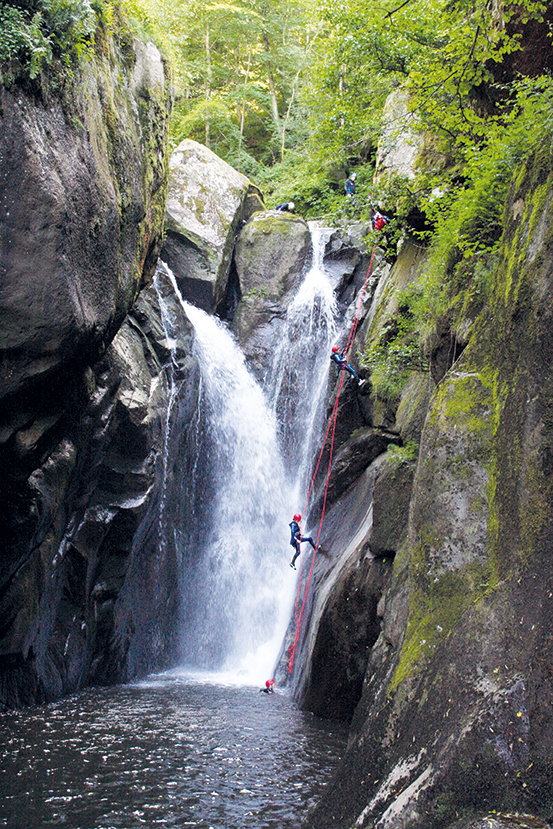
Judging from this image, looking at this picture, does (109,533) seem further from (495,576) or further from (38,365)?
(495,576)

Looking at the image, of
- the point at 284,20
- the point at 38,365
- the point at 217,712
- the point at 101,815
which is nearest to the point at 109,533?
the point at 217,712

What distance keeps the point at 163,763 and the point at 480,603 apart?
4493 mm

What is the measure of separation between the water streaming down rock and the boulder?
9.34 ft

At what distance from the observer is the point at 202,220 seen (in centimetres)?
1939

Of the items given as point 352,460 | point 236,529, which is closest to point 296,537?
point 352,460

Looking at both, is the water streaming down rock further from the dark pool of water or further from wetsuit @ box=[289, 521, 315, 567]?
the dark pool of water

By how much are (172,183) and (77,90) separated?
13.5m

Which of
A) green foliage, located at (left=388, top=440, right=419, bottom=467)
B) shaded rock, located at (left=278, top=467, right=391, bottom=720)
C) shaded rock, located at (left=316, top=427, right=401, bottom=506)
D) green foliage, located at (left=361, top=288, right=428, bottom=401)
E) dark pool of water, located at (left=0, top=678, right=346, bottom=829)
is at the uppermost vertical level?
green foliage, located at (left=361, top=288, right=428, bottom=401)

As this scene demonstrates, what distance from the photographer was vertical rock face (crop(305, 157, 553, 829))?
3.36 m

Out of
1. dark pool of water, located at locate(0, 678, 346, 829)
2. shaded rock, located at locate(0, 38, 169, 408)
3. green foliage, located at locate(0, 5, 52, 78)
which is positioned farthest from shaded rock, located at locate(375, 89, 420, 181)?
dark pool of water, located at locate(0, 678, 346, 829)

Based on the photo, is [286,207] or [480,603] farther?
[286,207]

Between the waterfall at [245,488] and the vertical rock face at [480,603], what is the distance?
9111 millimetres

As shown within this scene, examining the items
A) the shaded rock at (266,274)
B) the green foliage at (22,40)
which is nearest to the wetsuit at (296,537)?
the shaded rock at (266,274)

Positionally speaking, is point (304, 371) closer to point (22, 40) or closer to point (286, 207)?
point (286, 207)
